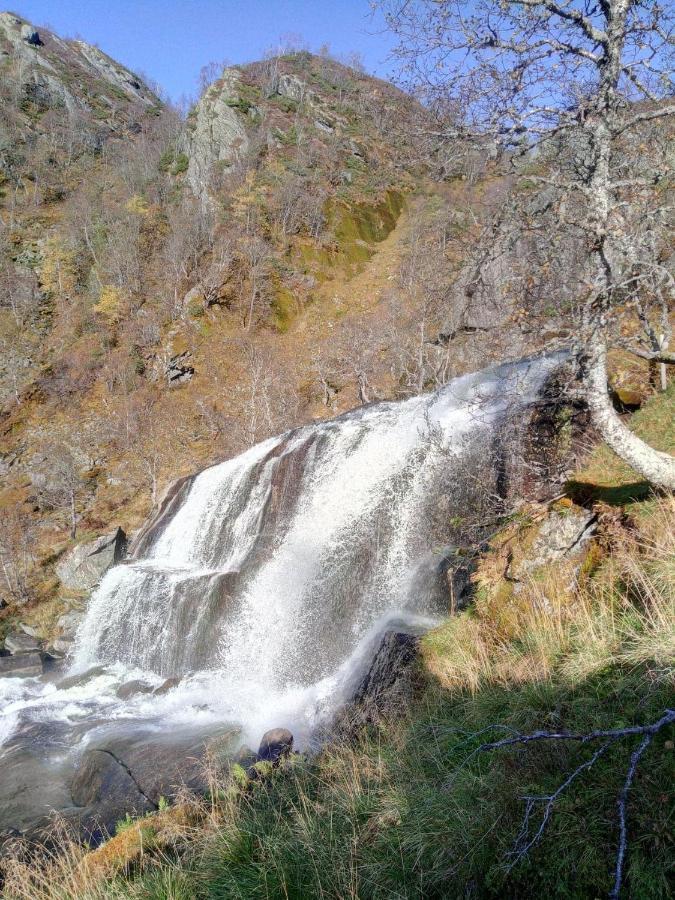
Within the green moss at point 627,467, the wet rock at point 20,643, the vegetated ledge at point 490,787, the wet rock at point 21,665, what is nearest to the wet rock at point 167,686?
the vegetated ledge at point 490,787

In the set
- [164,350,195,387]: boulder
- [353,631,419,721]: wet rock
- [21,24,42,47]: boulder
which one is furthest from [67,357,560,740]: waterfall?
[21,24,42,47]: boulder

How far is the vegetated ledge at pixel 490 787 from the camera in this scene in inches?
99.2

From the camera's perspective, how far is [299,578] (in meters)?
10.6

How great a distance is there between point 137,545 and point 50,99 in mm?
76092

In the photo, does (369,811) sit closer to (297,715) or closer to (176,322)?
(297,715)

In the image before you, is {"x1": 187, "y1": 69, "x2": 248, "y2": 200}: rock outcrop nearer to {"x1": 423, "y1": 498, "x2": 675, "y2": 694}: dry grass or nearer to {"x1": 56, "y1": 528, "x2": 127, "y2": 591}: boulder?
{"x1": 56, "y1": 528, "x2": 127, "y2": 591}: boulder

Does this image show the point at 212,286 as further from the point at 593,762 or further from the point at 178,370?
the point at 593,762

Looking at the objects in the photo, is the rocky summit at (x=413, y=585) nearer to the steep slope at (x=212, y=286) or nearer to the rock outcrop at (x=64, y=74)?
the steep slope at (x=212, y=286)

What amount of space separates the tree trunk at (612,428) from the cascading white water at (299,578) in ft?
7.88

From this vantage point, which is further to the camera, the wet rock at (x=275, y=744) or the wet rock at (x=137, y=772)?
the wet rock at (x=137, y=772)

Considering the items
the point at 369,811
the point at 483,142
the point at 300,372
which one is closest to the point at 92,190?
the point at 300,372

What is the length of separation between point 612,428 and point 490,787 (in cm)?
330

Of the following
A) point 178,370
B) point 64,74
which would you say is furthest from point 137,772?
point 64,74

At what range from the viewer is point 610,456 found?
758 centimetres
